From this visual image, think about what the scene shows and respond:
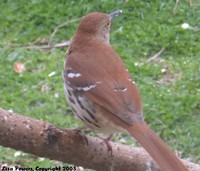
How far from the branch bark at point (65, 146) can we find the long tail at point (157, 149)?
16 centimetres

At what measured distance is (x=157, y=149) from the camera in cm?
321

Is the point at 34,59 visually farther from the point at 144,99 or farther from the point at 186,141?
the point at 186,141

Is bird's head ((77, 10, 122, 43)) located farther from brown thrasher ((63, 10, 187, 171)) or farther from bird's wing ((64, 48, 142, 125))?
bird's wing ((64, 48, 142, 125))

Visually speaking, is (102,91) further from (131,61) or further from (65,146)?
(131,61)

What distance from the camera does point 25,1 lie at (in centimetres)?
817

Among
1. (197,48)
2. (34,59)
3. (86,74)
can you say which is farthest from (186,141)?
(86,74)

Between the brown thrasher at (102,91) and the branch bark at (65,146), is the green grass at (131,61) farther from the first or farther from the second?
the branch bark at (65,146)

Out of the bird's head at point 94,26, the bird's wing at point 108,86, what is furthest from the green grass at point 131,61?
the bird's wing at point 108,86

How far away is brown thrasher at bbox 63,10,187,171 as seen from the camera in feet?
11.5

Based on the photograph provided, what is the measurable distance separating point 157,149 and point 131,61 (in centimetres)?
393

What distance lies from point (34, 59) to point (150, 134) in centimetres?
401

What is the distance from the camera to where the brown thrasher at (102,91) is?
3508 mm

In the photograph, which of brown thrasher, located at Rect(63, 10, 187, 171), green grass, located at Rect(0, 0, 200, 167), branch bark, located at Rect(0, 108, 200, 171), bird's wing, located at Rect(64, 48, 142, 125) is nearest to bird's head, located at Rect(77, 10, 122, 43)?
brown thrasher, located at Rect(63, 10, 187, 171)

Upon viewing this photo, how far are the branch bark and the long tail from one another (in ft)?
0.51
